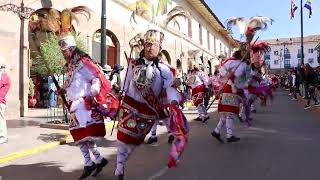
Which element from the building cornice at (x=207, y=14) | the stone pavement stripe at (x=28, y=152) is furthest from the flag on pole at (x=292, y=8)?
the stone pavement stripe at (x=28, y=152)

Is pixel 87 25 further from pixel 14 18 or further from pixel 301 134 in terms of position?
pixel 301 134

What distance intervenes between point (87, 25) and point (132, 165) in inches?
543

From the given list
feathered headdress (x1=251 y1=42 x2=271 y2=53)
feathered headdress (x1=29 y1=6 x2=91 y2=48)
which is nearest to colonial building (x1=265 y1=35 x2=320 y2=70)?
feathered headdress (x1=29 y1=6 x2=91 y2=48)

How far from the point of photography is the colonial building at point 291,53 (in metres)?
→ 126

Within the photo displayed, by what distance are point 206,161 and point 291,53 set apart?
129383 mm

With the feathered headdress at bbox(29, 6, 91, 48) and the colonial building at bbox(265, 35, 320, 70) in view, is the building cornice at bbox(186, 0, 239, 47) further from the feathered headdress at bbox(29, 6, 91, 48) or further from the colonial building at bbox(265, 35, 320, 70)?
the colonial building at bbox(265, 35, 320, 70)

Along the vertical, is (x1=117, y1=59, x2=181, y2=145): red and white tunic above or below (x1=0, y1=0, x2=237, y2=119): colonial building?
below

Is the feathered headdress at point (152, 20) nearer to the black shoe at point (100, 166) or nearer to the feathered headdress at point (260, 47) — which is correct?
the black shoe at point (100, 166)

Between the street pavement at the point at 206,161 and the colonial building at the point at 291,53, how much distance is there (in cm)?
11802

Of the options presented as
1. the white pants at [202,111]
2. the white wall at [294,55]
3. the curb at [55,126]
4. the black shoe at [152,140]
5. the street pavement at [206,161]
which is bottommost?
the street pavement at [206,161]

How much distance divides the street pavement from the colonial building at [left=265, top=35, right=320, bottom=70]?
387 feet

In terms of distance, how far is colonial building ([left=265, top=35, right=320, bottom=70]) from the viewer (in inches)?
4980

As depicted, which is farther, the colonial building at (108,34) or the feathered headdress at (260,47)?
the colonial building at (108,34)

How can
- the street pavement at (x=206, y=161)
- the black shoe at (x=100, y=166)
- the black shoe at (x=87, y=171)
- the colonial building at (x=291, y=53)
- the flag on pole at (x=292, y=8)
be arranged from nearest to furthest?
the black shoe at (x=87, y=171)
the black shoe at (x=100, y=166)
the street pavement at (x=206, y=161)
the flag on pole at (x=292, y=8)
the colonial building at (x=291, y=53)
